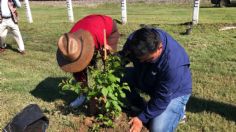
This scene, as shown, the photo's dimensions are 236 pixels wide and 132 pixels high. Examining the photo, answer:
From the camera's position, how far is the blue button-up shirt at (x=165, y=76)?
3.85m

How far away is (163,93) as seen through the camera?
3.92 metres

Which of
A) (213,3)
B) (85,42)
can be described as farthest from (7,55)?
(213,3)

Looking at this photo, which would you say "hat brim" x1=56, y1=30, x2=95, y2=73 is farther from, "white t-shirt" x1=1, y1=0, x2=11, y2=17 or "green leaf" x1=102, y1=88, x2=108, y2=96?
"white t-shirt" x1=1, y1=0, x2=11, y2=17

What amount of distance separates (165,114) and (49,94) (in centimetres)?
237

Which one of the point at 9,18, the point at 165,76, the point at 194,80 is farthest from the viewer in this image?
the point at 9,18

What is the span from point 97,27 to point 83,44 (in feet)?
1.93

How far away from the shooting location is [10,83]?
21.5 feet

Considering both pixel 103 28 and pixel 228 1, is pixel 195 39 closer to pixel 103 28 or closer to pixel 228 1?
pixel 103 28

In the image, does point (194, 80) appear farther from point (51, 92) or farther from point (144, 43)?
point (144, 43)

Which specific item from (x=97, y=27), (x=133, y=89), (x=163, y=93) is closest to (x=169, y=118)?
(x=163, y=93)

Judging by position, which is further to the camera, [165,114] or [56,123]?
[56,123]

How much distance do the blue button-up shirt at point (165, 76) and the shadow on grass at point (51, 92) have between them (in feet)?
5.87

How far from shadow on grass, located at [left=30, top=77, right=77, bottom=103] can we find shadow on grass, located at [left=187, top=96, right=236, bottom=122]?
1764mm

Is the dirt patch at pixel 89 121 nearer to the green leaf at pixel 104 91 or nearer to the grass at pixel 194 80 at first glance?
the grass at pixel 194 80
